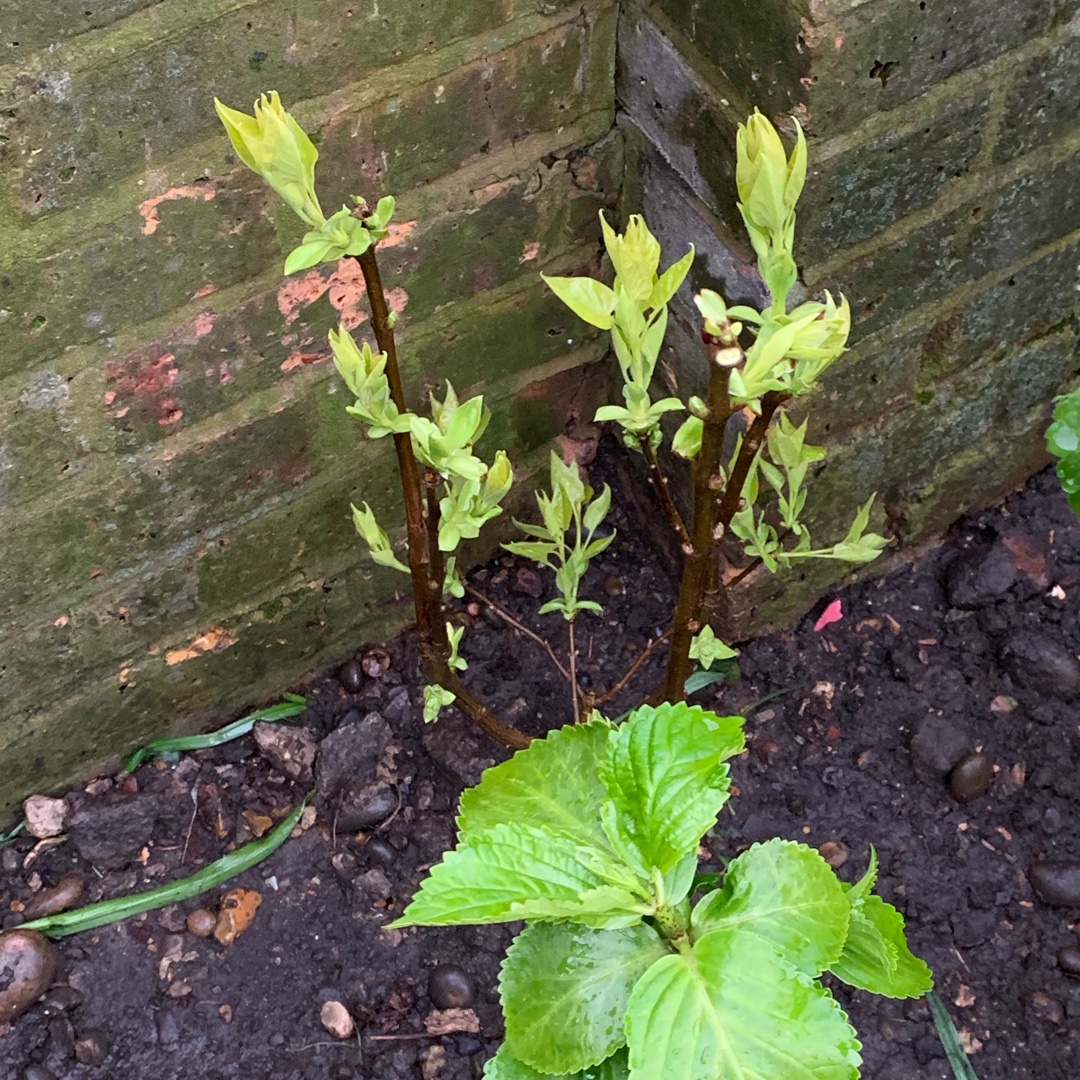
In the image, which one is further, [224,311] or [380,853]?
→ [380,853]

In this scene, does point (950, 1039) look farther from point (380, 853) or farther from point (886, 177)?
point (886, 177)

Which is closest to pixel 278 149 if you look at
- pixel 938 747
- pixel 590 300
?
pixel 590 300

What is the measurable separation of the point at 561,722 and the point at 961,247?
88 cm

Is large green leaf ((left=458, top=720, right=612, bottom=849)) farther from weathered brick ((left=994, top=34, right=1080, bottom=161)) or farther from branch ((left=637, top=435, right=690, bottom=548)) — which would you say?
weathered brick ((left=994, top=34, right=1080, bottom=161))

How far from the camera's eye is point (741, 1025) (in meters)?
1.05

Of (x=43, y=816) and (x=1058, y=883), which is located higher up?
(x=43, y=816)


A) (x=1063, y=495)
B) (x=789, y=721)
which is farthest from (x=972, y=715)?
(x=1063, y=495)

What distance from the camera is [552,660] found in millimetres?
1900

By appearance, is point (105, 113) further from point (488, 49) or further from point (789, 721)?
point (789, 721)

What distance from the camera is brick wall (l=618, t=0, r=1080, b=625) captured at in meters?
1.26

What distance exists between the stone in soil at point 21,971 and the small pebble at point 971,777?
51.2 inches

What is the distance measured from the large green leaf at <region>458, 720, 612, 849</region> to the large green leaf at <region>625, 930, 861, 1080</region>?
203mm

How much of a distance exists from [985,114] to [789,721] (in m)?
0.91

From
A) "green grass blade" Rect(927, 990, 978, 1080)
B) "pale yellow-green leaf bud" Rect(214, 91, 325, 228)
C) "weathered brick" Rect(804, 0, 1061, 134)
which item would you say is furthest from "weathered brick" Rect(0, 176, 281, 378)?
"green grass blade" Rect(927, 990, 978, 1080)
